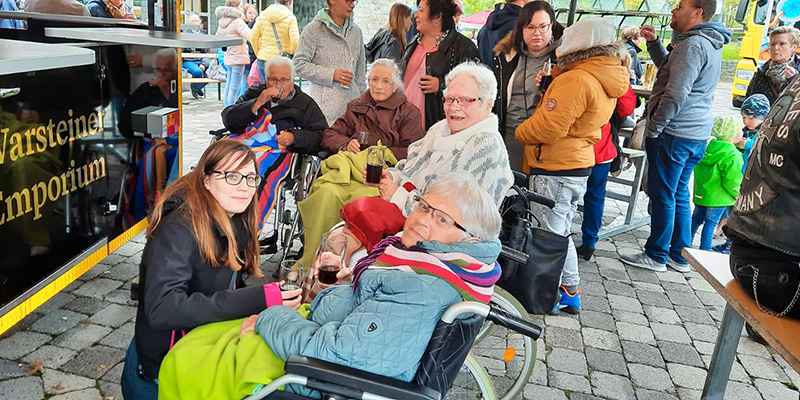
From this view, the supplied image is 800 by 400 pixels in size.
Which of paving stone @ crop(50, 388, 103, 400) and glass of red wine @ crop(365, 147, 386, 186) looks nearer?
paving stone @ crop(50, 388, 103, 400)

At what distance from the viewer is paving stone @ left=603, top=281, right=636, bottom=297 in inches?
177

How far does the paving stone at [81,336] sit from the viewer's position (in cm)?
315

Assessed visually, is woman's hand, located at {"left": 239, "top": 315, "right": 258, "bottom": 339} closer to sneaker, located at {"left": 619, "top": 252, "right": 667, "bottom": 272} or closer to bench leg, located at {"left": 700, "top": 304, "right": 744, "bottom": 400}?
bench leg, located at {"left": 700, "top": 304, "right": 744, "bottom": 400}

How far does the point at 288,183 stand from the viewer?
437 centimetres

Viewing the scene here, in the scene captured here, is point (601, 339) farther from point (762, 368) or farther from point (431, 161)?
point (431, 161)

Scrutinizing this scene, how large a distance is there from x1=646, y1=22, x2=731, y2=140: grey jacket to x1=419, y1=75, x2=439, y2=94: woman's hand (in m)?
1.65

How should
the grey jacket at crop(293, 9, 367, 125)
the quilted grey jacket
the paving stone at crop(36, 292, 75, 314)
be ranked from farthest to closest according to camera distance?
1. the grey jacket at crop(293, 9, 367, 125)
2. the paving stone at crop(36, 292, 75, 314)
3. the quilted grey jacket

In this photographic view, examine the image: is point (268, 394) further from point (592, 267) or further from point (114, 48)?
point (592, 267)

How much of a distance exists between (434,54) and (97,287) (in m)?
2.83

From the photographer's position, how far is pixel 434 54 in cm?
467

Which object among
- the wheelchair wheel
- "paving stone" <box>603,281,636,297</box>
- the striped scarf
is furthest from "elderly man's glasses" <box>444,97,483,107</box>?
"paving stone" <box>603,281,636,297</box>

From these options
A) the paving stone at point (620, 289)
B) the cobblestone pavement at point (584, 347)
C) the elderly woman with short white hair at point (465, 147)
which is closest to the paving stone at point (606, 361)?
the cobblestone pavement at point (584, 347)

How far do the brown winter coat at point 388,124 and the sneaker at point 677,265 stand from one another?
2.44m

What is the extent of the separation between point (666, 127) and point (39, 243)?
4.16m
